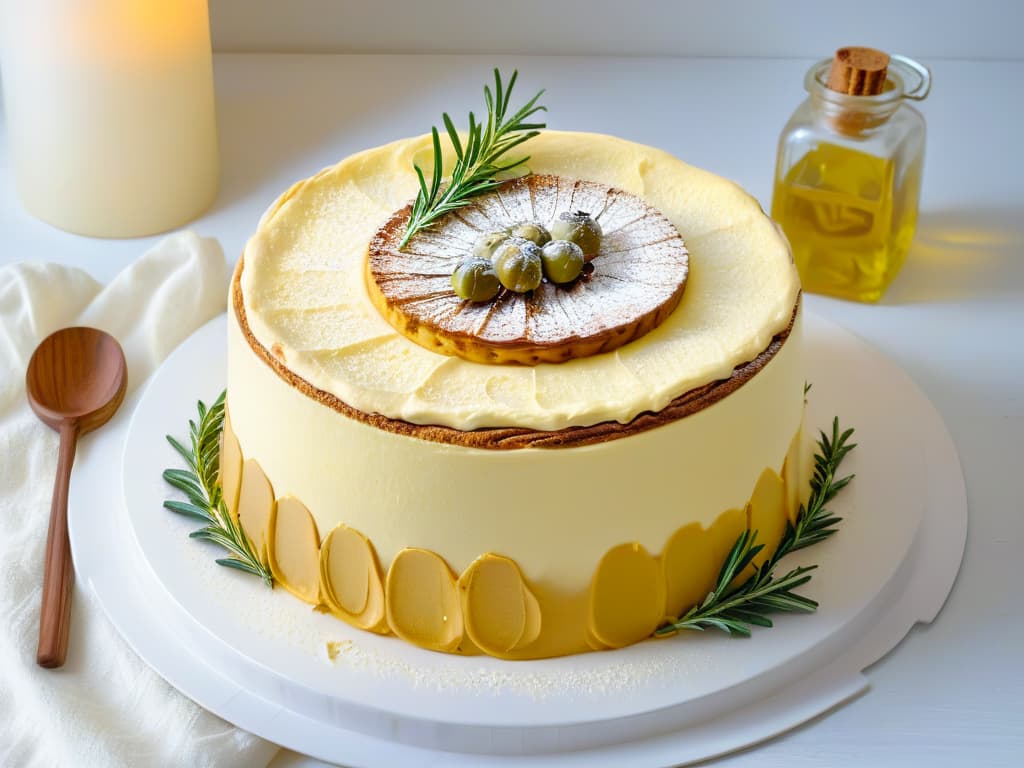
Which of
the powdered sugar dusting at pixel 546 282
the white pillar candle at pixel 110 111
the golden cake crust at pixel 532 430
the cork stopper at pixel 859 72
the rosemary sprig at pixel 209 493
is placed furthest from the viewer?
the white pillar candle at pixel 110 111

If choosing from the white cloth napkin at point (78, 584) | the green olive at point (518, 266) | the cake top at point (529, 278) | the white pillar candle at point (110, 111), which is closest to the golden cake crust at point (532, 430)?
the cake top at point (529, 278)

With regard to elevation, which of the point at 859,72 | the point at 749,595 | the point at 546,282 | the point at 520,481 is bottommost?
the point at 749,595

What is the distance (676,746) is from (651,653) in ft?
0.39

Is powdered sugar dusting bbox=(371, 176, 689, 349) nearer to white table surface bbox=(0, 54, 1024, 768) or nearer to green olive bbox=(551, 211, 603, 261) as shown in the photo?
green olive bbox=(551, 211, 603, 261)

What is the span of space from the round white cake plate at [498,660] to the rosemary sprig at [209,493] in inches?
0.7

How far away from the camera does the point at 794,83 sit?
3.02m

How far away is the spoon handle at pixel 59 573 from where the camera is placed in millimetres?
1697

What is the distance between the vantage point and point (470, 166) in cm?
190

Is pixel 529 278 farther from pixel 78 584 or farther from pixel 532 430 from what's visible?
pixel 78 584

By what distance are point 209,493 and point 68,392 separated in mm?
347

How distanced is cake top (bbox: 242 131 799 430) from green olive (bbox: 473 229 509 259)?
15cm

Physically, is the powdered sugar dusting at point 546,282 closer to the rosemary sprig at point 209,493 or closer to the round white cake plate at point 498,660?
the round white cake plate at point 498,660

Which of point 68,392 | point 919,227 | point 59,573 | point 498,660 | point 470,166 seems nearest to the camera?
point 498,660

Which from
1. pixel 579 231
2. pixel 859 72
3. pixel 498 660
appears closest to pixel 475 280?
pixel 579 231
